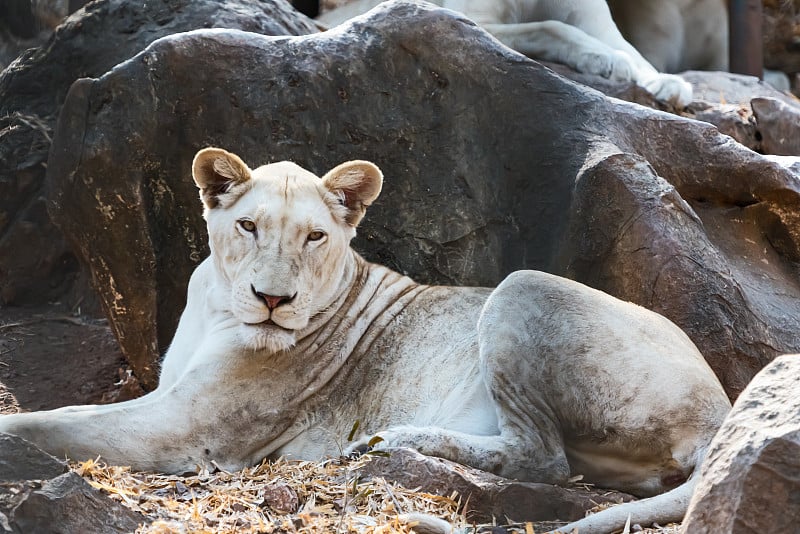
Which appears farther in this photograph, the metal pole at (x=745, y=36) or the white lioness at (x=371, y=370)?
the metal pole at (x=745, y=36)

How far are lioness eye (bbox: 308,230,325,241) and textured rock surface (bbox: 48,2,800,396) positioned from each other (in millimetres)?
1320

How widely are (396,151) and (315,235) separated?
63.0 inches

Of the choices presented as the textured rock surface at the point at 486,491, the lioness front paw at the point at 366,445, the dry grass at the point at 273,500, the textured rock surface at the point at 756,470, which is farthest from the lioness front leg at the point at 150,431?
the textured rock surface at the point at 756,470

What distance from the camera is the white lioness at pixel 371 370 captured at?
5016 millimetres

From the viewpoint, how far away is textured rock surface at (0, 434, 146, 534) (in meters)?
3.53

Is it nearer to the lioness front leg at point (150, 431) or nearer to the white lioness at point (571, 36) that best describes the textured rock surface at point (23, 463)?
the lioness front leg at point (150, 431)

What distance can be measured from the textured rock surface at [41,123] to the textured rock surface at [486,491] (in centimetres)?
462

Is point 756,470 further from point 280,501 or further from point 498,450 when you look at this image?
point 280,501

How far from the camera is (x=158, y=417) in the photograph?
5391 mm

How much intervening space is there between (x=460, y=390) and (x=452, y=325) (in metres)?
0.50

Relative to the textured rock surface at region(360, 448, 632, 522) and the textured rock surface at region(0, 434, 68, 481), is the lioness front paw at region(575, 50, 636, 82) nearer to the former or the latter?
the textured rock surface at region(360, 448, 632, 522)

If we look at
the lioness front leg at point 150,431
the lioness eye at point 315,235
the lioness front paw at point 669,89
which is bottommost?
the lioness front leg at point 150,431

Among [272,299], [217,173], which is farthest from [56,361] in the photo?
[272,299]

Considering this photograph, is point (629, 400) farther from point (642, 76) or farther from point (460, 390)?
point (642, 76)
